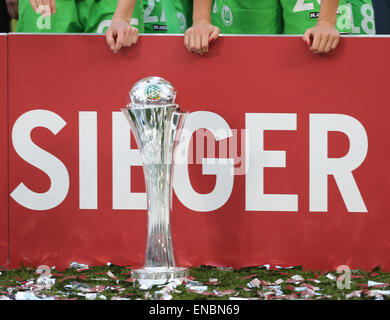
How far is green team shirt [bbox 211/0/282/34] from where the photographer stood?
2.40 metres

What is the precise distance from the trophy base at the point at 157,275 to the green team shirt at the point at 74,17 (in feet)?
3.45

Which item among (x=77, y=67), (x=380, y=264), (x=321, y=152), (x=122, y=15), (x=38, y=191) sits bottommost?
(x=380, y=264)

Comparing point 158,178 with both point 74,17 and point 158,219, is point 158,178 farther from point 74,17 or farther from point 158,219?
point 74,17

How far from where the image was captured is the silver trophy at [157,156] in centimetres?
170

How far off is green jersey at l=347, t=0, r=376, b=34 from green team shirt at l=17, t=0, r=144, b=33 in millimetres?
921

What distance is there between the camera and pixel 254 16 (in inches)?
94.7

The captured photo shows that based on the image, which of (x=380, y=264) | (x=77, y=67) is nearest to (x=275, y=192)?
(x=380, y=264)

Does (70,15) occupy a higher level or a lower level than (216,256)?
higher

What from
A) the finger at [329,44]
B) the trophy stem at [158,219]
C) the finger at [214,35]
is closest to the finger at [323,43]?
the finger at [329,44]

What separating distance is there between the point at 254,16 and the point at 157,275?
1.12m

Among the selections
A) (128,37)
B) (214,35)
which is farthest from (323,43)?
(128,37)

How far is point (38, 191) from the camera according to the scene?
79.4 inches
